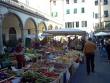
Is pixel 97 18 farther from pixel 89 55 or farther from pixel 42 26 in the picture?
pixel 89 55

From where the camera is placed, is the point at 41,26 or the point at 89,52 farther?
the point at 41,26

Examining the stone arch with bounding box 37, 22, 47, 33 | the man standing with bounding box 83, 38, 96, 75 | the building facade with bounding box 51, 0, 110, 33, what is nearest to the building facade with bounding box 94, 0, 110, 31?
the building facade with bounding box 51, 0, 110, 33

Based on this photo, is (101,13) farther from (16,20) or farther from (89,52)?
(89,52)

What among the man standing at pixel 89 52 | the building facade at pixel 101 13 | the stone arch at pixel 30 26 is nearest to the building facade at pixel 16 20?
the stone arch at pixel 30 26

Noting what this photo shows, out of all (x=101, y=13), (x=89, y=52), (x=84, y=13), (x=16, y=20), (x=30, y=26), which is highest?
(x=84, y=13)

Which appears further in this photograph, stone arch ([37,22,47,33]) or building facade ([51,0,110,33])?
building facade ([51,0,110,33])

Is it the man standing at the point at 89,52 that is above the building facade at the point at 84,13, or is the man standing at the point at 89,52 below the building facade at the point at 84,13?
below

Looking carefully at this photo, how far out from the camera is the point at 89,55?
1447 cm

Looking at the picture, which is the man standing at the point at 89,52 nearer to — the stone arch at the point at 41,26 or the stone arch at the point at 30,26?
the stone arch at the point at 30,26

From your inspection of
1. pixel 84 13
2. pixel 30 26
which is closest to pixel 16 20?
pixel 30 26

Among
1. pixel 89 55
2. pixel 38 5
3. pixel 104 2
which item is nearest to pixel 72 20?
pixel 104 2

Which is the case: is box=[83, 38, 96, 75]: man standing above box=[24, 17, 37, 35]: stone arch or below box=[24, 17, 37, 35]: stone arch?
below

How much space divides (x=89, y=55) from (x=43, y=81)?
639cm

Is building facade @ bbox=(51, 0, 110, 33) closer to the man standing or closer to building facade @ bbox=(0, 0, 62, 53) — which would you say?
building facade @ bbox=(0, 0, 62, 53)
